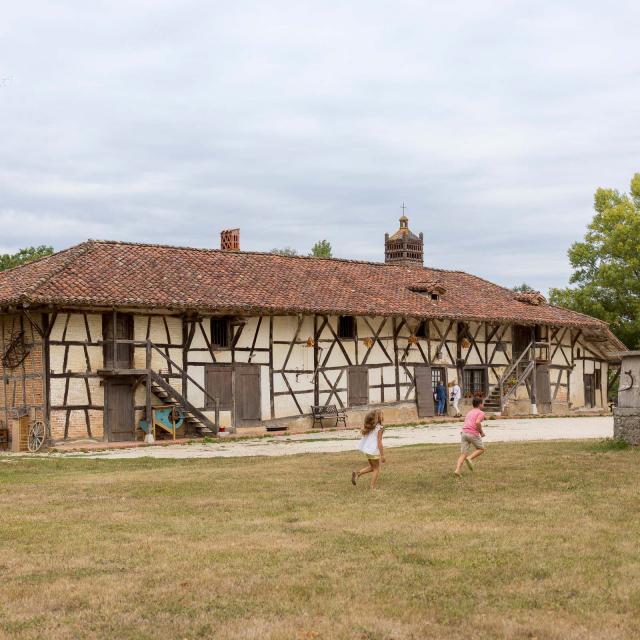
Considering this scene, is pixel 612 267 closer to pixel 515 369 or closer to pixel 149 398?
pixel 515 369

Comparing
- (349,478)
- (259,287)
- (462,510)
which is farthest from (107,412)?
(462,510)

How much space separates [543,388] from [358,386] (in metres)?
10.4

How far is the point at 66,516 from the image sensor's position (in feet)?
44.1

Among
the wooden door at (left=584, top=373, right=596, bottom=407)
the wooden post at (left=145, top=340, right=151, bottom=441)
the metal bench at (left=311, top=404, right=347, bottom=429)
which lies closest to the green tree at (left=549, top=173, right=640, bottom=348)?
the wooden door at (left=584, top=373, right=596, bottom=407)

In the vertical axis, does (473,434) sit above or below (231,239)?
below

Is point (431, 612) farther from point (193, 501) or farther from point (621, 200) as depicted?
point (621, 200)

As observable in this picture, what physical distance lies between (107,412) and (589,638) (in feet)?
76.7

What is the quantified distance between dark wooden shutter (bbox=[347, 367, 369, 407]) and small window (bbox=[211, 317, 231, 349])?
18.0 feet

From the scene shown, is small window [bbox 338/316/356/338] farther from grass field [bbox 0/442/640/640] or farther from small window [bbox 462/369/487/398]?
Result: grass field [bbox 0/442/640/640]

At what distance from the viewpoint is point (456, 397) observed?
38.2m

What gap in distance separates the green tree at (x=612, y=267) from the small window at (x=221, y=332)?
26169 mm

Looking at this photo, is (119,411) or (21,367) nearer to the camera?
(21,367)

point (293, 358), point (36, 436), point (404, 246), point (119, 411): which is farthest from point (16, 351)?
point (404, 246)

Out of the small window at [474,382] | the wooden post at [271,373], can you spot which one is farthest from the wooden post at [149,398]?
the small window at [474,382]
